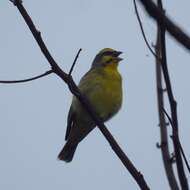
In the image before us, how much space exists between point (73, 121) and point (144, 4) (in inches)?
185

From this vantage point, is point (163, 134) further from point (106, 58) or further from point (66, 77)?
point (106, 58)

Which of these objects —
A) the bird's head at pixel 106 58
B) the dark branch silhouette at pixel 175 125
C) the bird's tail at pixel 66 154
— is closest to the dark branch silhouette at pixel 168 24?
the dark branch silhouette at pixel 175 125

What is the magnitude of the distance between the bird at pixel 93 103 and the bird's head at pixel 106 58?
0.16m

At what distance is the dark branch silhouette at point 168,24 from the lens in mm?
959

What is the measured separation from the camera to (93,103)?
5.45 meters

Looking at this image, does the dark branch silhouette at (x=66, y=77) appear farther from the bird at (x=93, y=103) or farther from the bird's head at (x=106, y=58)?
the bird's head at (x=106, y=58)

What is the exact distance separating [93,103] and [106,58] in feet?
3.59

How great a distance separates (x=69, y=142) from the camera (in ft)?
19.0

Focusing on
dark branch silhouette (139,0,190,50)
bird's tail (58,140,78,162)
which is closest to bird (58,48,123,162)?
bird's tail (58,140,78,162)

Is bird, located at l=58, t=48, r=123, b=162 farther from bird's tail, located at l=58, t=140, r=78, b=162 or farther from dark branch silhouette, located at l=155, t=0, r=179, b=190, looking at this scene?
dark branch silhouette, located at l=155, t=0, r=179, b=190

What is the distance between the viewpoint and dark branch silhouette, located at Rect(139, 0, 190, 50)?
0.96 m

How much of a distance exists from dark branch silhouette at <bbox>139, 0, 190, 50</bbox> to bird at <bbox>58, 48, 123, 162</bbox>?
4.33m

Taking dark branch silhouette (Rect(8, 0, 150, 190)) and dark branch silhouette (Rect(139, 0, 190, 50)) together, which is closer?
dark branch silhouette (Rect(139, 0, 190, 50))

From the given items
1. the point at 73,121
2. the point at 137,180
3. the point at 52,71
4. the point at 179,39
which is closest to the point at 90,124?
the point at 73,121
